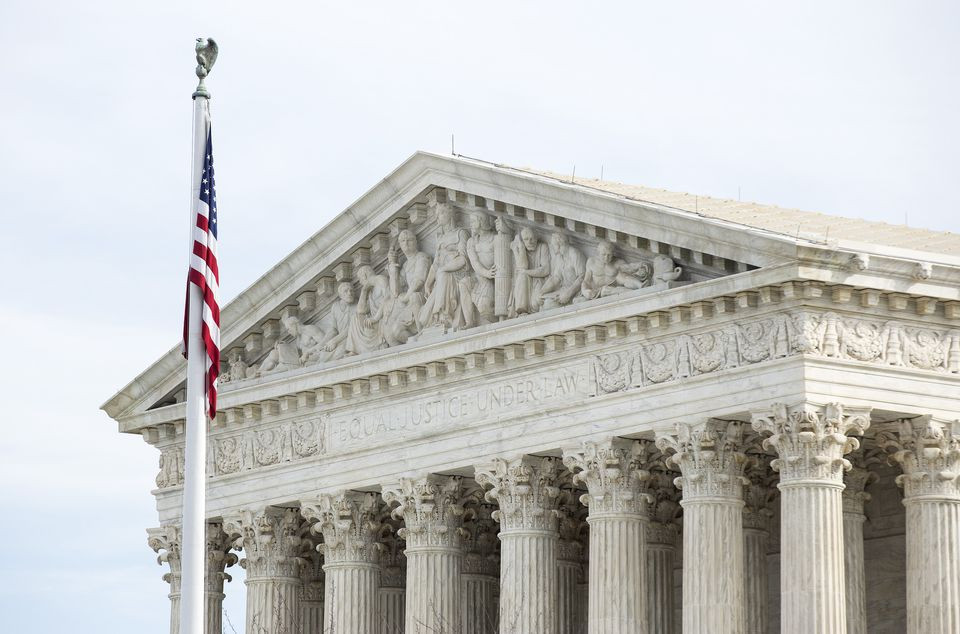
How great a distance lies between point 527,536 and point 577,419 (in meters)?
3.26

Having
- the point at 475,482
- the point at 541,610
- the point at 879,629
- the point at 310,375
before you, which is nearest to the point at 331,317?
the point at 310,375

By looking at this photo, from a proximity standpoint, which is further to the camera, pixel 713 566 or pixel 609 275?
pixel 609 275

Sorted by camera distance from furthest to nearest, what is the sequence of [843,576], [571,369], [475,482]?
1. [475,482]
2. [571,369]
3. [843,576]

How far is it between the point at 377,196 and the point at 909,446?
→ 47.9ft

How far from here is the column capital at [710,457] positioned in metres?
53.4

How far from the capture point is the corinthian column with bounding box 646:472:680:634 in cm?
5850

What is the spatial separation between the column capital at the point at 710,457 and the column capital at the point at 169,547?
17857mm

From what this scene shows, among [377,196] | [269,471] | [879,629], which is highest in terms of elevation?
[377,196]

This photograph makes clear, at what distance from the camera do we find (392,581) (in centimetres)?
6606

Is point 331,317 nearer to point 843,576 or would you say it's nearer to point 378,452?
point 378,452

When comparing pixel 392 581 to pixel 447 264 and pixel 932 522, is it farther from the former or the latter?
pixel 932 522

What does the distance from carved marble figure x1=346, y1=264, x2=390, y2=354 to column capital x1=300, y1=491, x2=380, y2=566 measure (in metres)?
3.49

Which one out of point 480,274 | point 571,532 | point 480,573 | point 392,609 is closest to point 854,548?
point 571,532

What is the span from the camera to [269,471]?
63.9 meters
